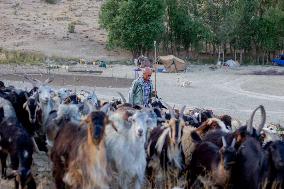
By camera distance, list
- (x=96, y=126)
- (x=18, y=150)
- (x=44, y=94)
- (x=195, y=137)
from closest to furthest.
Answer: (x=96, y=126) < (x=18, y=150) < (x=195, y=137) < (x=44, y=94)

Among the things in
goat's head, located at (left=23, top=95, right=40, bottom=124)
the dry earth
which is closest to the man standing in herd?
goat's head, located at (left=23, top=95, right=40, bottom=124)

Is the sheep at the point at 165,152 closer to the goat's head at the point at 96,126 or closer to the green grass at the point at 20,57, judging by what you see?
the goat's head at the point at 96,126

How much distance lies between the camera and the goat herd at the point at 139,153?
24.6ft

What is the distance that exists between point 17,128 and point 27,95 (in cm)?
320

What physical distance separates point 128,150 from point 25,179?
1.58 m

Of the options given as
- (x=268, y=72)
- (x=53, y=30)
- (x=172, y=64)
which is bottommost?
(x=268, y=72)

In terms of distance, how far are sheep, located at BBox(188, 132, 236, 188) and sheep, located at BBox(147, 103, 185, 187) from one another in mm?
258

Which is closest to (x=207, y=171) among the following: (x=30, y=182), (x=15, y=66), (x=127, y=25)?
(x=30, y=182)

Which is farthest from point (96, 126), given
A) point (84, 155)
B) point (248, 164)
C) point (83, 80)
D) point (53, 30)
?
point (53, 30)

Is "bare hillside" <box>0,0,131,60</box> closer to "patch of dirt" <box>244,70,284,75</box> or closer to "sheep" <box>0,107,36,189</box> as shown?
"patch of dirt" <box>244,70,284,75</box>

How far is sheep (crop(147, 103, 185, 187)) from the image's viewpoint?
869 cm

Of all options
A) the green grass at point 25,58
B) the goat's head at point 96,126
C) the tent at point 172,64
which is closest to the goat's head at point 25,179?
the goat's head at point 96,126

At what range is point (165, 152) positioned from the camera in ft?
29.0

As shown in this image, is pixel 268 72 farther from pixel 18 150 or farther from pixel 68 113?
pixel 18 150
